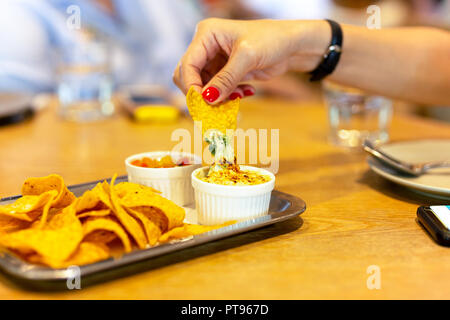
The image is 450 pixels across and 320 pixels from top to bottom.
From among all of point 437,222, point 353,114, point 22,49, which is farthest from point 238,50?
point 22,49

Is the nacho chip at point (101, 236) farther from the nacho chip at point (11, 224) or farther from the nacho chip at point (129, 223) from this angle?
the nacho chip at point (11, 224)

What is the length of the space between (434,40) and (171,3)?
7.16ft

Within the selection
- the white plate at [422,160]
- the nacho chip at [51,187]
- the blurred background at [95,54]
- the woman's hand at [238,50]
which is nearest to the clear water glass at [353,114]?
the white plate at [422,160]

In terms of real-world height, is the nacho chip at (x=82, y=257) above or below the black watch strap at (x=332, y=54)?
below

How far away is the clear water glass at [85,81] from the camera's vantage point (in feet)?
6.35

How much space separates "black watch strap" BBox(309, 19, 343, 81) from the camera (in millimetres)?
1276

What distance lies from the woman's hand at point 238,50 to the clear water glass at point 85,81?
35.5 inches

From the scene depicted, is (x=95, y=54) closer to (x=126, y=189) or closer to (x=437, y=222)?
(x=126, y=189)

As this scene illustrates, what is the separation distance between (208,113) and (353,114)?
2.79 ft

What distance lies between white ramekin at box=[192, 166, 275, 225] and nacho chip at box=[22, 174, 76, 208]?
0.75 ft

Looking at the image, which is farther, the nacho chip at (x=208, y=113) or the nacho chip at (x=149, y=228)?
the nacho chip at (x=208, y=113)

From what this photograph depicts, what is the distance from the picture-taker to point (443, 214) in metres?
0.82

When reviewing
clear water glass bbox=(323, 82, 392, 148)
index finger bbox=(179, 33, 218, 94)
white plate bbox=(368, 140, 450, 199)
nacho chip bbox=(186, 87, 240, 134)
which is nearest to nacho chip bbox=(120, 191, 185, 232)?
nacho chip bbox=(186, 87, 240, 134)
